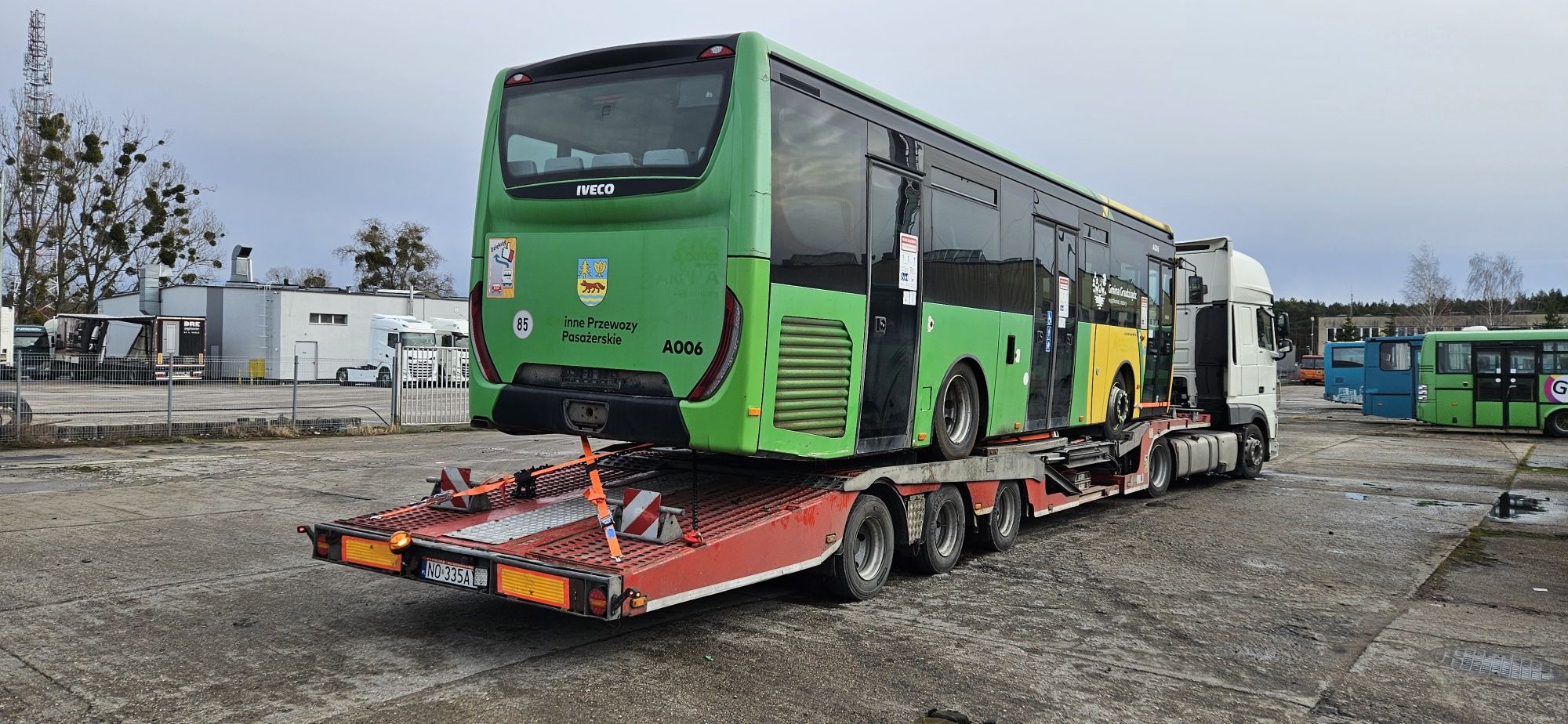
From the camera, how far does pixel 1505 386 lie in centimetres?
2633

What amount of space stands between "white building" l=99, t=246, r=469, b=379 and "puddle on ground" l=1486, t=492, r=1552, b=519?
39767 mm

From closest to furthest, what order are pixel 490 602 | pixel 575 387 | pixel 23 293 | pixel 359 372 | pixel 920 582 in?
1. pixel 575 387
2. pixel 490 602
3. pixel 920 582
4. pixel 359 372
5. pixel 23 293

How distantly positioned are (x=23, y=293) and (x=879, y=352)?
51943mm

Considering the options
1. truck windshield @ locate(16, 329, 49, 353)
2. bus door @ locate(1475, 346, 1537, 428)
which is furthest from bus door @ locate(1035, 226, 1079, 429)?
truck windshield @ locate(16, 329, 49, 353)

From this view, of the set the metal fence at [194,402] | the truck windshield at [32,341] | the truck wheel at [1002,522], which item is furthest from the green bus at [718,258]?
the truck windshield at [32,341]

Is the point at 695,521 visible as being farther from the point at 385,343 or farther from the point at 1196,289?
the point at 385,343

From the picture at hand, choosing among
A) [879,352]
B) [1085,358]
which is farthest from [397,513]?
[1085,358]

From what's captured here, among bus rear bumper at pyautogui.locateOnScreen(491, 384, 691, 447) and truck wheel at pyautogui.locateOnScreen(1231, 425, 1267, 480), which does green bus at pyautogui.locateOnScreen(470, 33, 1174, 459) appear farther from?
truck wheel at pyautogui.locateOnScreen(1231, 425, 1267, 480)

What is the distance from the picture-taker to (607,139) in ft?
21.3

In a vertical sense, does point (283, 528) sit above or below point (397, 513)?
below

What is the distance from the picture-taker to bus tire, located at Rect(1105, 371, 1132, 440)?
11.5 metres

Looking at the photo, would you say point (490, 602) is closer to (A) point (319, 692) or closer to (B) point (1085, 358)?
(A) point (319, 692)

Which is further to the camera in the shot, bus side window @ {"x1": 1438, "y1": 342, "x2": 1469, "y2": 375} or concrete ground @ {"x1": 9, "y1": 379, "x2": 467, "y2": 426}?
bus side window @ {"x1": 1438, "y1": 342, "x2": 1469, "y2": 375}

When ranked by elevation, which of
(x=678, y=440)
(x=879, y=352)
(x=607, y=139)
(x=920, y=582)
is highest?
(x=607, y=139)
